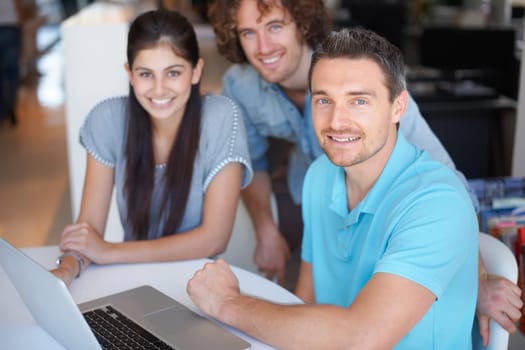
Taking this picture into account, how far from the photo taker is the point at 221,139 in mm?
1977

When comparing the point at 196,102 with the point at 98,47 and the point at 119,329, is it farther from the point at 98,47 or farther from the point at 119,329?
the point at 98,47

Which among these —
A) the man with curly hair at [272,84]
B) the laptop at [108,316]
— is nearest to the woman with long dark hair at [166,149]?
the man with curly hair at [272,84]

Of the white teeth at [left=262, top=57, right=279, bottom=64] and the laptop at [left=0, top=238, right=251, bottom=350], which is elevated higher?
the white teeth at [left=262, top=57, right=279, bottom=64]

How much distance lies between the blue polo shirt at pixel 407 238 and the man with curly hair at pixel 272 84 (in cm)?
52

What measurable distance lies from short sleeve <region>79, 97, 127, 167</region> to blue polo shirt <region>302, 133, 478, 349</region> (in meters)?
0.59

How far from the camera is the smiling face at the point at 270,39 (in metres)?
2.21

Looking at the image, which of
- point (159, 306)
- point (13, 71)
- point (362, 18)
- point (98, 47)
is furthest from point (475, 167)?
point (362, 18)

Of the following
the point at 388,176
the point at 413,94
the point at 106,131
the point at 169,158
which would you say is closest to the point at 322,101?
the point at 388,176

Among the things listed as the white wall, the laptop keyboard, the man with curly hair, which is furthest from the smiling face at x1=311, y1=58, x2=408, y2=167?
the white wall

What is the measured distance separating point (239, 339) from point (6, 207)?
10.5 ft

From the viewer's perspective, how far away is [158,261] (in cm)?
177

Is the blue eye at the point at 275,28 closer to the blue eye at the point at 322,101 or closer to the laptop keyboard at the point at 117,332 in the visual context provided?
the blue eye at the point at 322,101

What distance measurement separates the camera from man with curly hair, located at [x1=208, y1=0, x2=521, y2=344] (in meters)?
2.21

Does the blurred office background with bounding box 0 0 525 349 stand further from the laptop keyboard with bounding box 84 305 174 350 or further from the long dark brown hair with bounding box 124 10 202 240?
the laptop keyboard with bounding box 84 305 174 350
